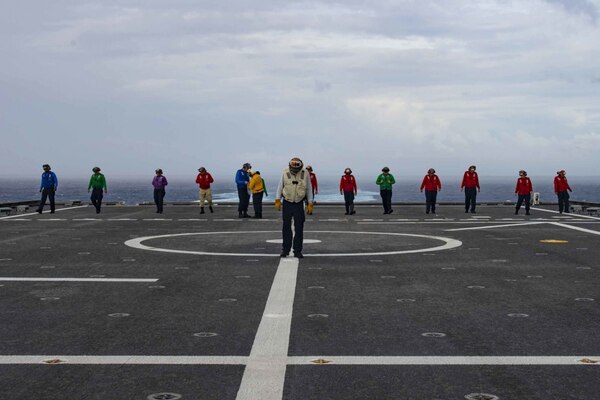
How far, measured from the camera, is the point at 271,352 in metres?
6.75

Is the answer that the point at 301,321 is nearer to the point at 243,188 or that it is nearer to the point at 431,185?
the point at 243,188

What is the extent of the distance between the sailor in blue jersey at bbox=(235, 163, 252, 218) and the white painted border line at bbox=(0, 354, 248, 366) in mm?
22305

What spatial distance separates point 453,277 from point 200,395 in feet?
24.3

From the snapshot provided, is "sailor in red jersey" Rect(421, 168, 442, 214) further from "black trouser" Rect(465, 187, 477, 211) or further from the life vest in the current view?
the life vest

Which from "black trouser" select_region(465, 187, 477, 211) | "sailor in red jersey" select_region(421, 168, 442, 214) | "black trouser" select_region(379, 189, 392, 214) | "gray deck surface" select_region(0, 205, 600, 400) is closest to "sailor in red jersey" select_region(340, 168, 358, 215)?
"black trouser" select_region(379, 189, 392, 214)

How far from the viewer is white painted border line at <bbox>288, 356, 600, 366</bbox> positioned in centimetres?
639

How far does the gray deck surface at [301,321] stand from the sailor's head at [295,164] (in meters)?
1.84

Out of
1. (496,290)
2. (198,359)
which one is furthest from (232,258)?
(198,359)

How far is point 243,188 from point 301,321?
2092 cm

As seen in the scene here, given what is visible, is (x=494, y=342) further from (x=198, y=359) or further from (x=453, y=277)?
(x=453, y=277)

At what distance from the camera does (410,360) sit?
6.50 meters

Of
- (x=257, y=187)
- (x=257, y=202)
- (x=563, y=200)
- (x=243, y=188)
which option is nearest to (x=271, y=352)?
(x=257, y=187)

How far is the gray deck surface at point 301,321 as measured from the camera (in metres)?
5.78

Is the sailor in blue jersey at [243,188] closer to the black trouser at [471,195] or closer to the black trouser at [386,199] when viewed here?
the black trouser at [386,199]
